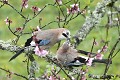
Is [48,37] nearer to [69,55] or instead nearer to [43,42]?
[43,42]

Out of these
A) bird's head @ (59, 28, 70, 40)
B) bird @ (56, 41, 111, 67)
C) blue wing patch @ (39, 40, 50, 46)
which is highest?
bird's head @ (59, 28, 70, 40)

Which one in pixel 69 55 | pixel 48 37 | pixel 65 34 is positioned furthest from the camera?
pixel 48 37

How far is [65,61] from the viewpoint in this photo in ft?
12.9

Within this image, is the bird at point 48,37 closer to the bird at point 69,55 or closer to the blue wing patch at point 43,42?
the blue wing patch at point 43,42

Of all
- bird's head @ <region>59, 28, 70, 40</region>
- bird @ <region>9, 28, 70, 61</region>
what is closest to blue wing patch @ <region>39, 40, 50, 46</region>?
bird @ <region>9, 28, 70, 61</region>

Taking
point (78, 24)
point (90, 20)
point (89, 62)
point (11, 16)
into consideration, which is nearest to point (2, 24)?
point (11, 16)

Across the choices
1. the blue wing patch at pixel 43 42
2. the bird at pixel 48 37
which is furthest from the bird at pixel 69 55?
the blue wing patch at pixel 43 42

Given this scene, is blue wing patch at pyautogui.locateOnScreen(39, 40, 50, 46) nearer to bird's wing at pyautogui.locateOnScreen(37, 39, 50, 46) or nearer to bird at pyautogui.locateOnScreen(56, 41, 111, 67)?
bird's wing at pyautogui.locateOnScreen(37, 39, 50, 46)

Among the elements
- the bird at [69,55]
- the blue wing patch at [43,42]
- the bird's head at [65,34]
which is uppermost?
the bird's head at [65,34]

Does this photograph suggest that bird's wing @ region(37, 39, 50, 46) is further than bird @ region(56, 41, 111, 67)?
Yes

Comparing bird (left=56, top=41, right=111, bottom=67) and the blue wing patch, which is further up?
the blue wing patch

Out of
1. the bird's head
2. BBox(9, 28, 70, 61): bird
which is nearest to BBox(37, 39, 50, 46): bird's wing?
BBox(9, 28, 70, 61): bird

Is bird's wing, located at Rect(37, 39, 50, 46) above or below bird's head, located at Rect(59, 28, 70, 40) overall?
below

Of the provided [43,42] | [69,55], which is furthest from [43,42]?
[69,55]
